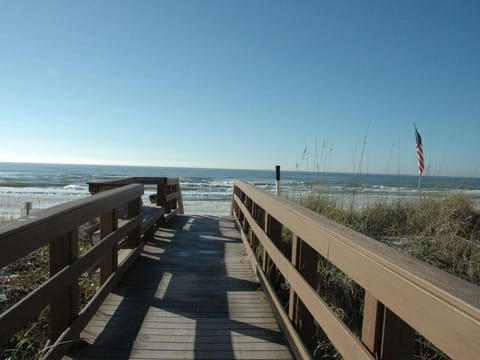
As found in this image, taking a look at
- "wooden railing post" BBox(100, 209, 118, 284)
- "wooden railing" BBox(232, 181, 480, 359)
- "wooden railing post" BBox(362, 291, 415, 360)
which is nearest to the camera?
"wooden railing" BBox(232, 181, 480, 359)

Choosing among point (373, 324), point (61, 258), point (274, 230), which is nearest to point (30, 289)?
point (61, 258)

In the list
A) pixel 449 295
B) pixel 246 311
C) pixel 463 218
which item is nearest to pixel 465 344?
pixel 449 295

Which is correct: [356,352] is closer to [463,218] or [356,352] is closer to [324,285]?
[324,285]

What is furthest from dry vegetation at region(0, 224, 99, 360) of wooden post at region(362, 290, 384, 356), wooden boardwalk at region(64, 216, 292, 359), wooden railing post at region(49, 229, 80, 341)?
wooden post at region(362, 290, 384, 356)

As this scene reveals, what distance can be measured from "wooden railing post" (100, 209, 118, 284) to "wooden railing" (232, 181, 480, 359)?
1.66 metres

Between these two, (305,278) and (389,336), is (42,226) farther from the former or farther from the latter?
(389,336)

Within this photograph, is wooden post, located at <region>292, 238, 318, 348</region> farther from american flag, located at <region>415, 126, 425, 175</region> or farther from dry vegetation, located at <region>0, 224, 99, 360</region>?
american flag, located at <region>415, 126, 425, 175</region>

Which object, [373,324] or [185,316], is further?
[185,316]

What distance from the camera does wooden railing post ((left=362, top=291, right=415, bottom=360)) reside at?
131 centimetres

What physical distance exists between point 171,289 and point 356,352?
2.53 meters

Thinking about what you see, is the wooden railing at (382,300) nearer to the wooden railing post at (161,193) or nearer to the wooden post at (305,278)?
the wooden post at (305,278)

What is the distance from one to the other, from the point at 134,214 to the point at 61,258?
7.45ft

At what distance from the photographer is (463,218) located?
5406 millimetres

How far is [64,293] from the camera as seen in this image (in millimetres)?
2299
